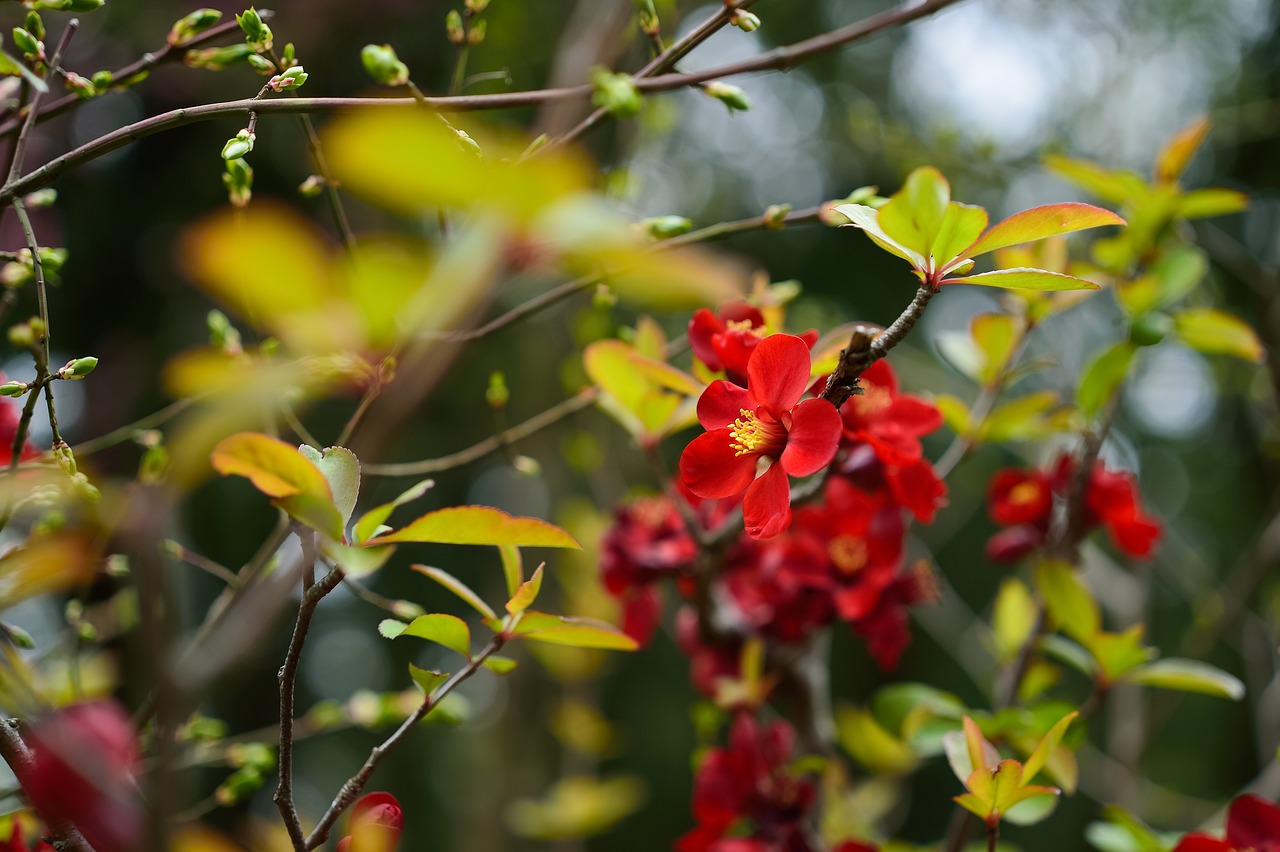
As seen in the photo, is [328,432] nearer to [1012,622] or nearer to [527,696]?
[527,696]

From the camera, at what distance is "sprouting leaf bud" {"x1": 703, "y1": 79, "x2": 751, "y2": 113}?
1.64ft

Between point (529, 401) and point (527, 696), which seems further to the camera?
point (529, 401)

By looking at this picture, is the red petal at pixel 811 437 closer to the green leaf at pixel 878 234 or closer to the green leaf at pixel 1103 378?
the green leaf at pixel 878 234

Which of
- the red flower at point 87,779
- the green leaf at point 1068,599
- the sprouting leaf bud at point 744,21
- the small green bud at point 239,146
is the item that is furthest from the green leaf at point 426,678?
the green leaf at point 1068,599

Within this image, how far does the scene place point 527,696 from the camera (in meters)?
2.05

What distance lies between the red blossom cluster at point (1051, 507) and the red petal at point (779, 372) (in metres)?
0.39

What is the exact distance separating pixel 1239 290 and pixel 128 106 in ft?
9.52

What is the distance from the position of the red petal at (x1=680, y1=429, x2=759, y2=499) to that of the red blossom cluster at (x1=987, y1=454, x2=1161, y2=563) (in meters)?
0.37

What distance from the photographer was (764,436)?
49 cm

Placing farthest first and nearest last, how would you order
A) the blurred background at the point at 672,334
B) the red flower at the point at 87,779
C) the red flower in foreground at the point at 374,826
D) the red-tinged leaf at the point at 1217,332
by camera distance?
1. the blurred background at the point at 672,334
2. the red-tinged leaf at the point at 1217,332
3. the red flower in foreground at the point at 374,826
4. the red flower at the point at 87,779

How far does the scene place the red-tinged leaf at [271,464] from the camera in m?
0.35

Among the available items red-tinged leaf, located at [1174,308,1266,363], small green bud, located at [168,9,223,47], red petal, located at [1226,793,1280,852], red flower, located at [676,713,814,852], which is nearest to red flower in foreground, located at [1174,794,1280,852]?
red petal, located at [1226,793,1280,852]

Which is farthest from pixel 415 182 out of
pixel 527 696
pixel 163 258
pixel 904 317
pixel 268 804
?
pixel 163 258

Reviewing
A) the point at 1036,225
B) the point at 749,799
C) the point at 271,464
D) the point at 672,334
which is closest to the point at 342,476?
the point at 271,464
